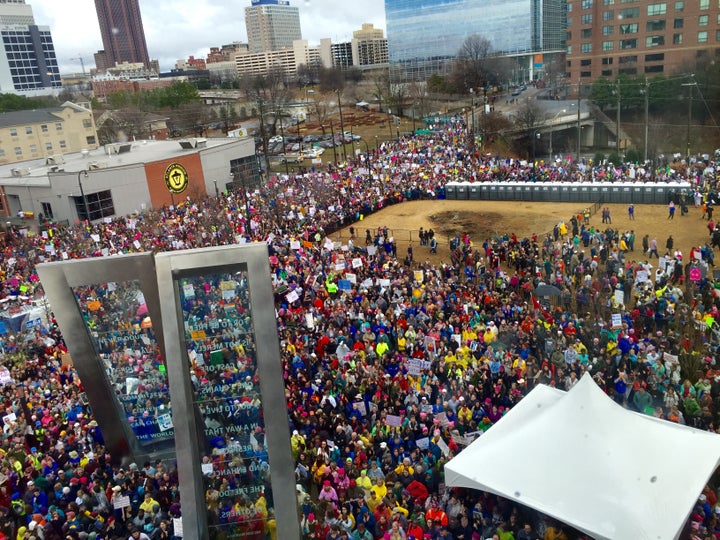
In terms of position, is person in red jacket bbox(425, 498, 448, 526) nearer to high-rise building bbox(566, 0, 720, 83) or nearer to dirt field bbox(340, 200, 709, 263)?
dirt field bbox(340, 200, 709, 263)

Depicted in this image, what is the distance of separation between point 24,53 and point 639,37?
142 meters

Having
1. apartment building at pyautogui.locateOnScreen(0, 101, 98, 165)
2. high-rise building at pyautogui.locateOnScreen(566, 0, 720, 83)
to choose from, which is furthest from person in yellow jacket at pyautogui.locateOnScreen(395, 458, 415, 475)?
apartment building at pyautogui.locateOnScreen(0, 101, 98, 165)

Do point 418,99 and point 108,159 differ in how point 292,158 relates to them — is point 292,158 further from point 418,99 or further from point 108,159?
point 418,99

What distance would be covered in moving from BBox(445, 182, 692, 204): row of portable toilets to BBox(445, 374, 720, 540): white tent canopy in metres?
24.9

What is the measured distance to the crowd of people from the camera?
10578 millimetres

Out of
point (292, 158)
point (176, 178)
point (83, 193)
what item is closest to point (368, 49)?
point (292, 158)

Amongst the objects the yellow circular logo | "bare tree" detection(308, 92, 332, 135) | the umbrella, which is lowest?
the umbrella

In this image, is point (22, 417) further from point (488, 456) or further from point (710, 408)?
point (710, 408)

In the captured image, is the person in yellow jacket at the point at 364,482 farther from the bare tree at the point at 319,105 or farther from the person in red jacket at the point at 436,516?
the bare tree at the point at 319,105

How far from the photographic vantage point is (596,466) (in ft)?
32.8

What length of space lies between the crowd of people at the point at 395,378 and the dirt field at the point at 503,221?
278 centimetres

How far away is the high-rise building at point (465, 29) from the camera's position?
4547 inches

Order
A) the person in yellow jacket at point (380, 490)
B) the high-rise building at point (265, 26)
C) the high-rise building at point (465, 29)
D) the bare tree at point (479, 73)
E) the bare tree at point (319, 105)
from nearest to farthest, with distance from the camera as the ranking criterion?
the person in yellow jacket at point (380, 490) < the bare tree at point (479, 73) < the bare tree at point (319, 105) < the high-rise building at point (465, 29) < the high-rise building at point (265, 26)

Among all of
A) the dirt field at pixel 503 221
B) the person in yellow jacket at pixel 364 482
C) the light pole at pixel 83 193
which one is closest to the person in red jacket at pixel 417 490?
the person in yellow jacket at pixel 364 482
